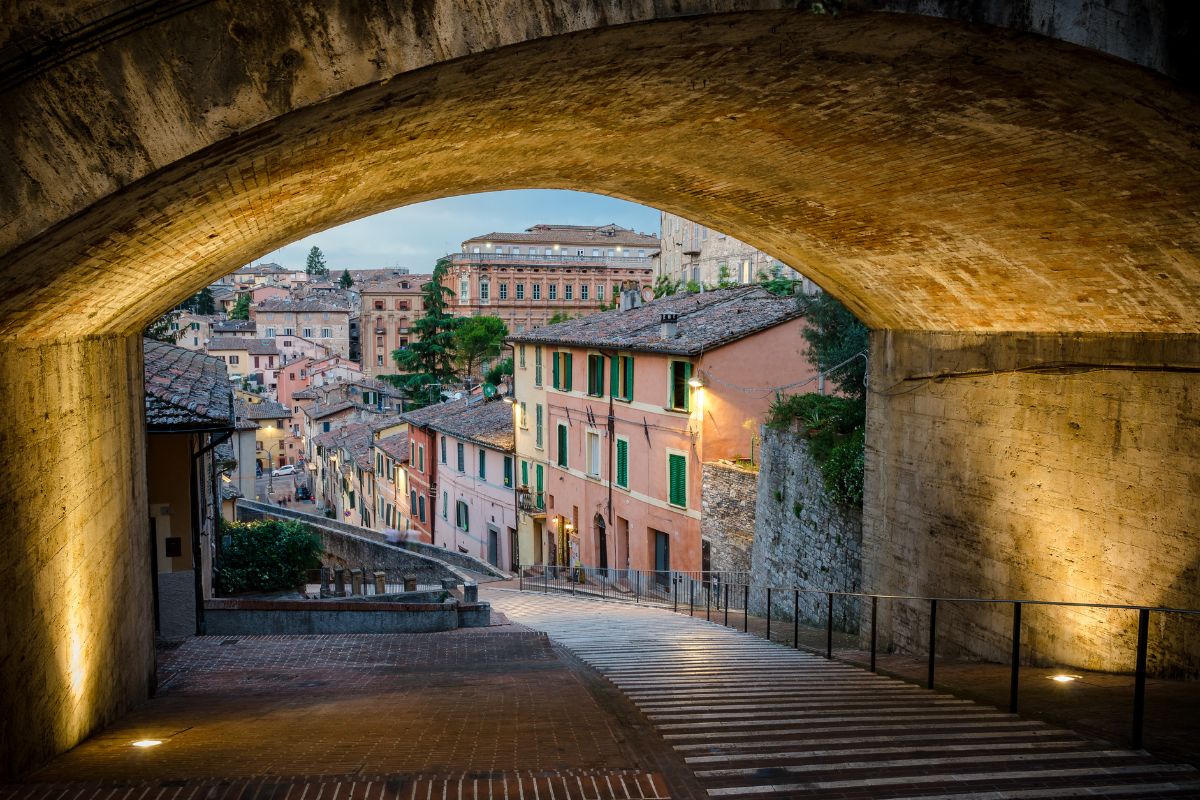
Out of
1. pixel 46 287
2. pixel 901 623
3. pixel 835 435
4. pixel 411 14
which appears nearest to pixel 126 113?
pixel 411 14

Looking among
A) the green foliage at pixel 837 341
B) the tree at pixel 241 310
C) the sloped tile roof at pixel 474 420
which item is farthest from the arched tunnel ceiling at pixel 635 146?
the tree at pixel 241 310

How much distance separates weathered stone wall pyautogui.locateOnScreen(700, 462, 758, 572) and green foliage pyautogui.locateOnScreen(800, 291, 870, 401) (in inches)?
139

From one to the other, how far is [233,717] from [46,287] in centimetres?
419

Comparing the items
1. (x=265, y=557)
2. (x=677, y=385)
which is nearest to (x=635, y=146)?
(x=265, y=557)

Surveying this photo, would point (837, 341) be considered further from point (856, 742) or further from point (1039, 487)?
point (856, 742)

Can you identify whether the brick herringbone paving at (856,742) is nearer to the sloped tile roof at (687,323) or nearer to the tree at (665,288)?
the sloped tile roof at (687,323)

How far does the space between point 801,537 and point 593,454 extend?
12479 millimetres

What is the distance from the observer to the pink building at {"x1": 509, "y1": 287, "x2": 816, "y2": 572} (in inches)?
929

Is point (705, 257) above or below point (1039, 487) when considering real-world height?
above

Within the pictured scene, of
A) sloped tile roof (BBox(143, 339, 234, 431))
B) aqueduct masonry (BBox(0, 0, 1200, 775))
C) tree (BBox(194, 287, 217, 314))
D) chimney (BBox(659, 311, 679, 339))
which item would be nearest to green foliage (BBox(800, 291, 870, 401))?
chimney (BBox(659, 311, 679, 339))

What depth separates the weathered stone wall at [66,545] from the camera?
5.19 meters

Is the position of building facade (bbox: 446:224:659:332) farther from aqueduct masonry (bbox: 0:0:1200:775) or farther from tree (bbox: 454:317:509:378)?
aqueduct masonry (bbox: 0:0:1200:775)

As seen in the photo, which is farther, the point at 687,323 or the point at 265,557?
the point at 687,323

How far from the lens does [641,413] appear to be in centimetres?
2586
